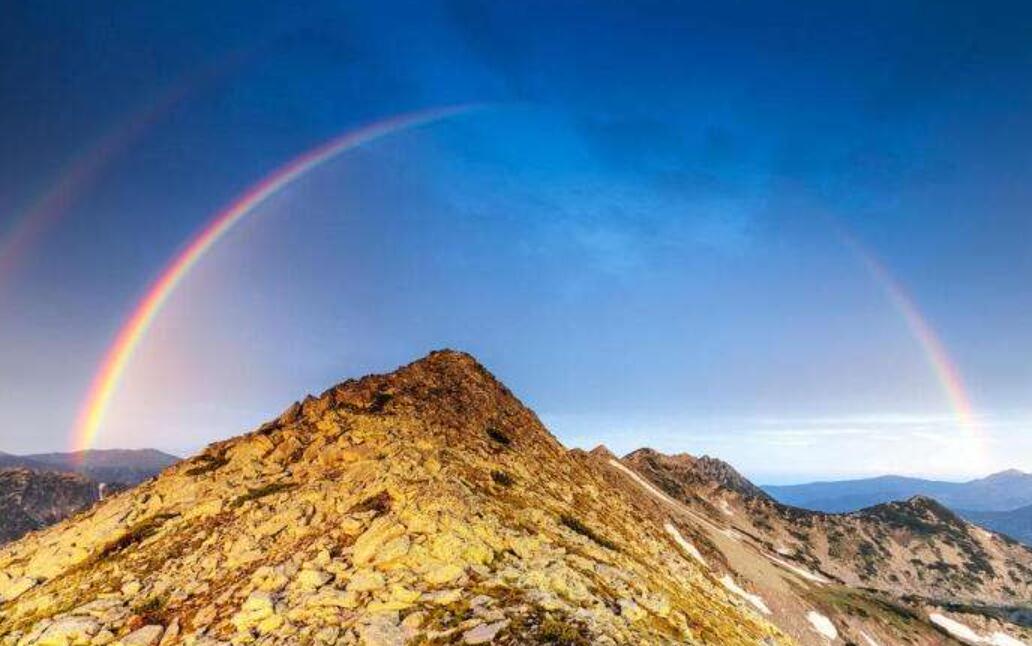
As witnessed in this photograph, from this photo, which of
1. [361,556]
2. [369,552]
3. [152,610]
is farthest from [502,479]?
[152,610]

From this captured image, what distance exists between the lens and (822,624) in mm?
90938

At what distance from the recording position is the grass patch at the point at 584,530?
31.8m

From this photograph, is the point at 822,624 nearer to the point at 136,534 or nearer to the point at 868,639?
the point at 868,639

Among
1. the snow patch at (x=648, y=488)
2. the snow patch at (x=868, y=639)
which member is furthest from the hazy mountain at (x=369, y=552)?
the snow patch at (x=648, y=488)

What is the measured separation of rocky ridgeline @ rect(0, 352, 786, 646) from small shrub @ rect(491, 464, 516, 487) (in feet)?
0.52

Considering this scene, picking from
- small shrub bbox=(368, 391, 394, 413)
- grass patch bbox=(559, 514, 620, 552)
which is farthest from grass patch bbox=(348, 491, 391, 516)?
small shrub bbox=(368, 391, 394, 413)

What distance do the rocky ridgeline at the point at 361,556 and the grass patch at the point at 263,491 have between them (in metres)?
0.11

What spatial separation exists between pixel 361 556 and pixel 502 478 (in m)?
12.1

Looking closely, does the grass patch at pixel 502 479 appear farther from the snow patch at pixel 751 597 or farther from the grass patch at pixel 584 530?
the snow patch at pixel 751 597

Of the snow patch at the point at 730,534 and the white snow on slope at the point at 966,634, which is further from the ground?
the snow patch at the point at 730,534

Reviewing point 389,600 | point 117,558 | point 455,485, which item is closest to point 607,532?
point 455,485

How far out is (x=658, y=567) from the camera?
34.7 meters

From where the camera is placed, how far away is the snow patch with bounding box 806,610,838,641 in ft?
288

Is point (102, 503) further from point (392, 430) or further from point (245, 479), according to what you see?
point (392, 430)
